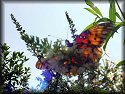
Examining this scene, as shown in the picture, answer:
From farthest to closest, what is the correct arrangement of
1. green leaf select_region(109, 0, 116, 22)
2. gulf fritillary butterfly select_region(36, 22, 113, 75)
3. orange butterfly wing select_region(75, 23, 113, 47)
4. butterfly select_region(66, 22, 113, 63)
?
green leaf select_region(109, 0, 116, 22)
orange butterfly wing select_region(75, 23, 113, 47)
butterfly select_region(66, 22, 113, 63)
gulf fritillary butterfly select_region(36, 22, 113, 75)

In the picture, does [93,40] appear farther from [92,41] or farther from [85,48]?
[85,48]

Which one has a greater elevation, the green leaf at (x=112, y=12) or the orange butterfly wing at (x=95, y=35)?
the green leaf at (x=112, y=12)

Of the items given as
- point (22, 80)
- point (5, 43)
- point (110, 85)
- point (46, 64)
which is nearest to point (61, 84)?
point (46, 64)

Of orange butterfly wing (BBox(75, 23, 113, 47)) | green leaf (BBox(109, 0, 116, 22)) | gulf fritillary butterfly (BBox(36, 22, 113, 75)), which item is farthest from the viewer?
green leaf (BBox(109, 0, 116, 22))

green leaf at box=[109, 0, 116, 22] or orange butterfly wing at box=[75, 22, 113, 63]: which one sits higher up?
green leaf at box=[109, 0, 116, 22]

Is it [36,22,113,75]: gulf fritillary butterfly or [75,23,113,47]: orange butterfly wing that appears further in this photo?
[75,23,113,47]: orange butterfly wing

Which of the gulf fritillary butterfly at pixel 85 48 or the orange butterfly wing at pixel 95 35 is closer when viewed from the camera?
the gulf fritillary butterfly at pixel 85 48

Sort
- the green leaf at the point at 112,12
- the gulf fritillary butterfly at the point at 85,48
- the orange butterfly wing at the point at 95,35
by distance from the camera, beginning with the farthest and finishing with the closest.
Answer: the green leaf at the point at 112,12
the orange butterfly wing at the point at 95,35
the gulf fritillary butterfly at the point at 85,48

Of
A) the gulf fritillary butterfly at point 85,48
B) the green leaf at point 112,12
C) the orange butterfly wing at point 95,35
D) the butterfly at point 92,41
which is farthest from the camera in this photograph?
the green leaf at point 112,12

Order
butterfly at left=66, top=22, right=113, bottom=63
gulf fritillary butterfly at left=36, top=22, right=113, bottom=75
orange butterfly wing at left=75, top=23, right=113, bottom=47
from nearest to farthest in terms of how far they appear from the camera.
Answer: gulf fritillary butterfly at left=36, top=22, right=113, bottom=75 < butterfly at left=66, top=22, right=113, bottom=63 < orange butterfly wing at left=75, top=23, right=113, bottom=47
